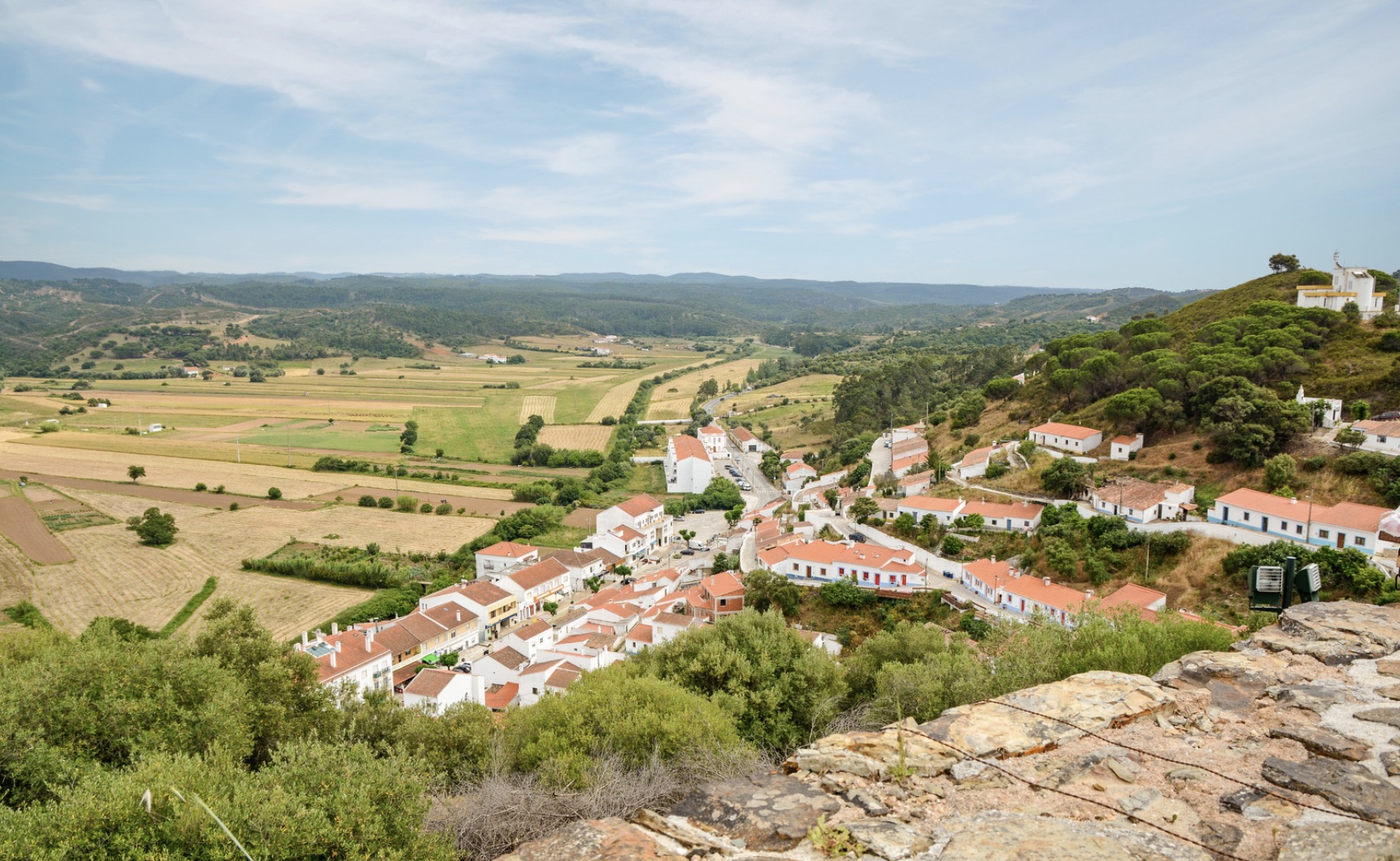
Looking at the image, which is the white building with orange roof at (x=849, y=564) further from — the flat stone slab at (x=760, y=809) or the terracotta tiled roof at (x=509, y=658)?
the flat stone slab at (x=760, y=809)

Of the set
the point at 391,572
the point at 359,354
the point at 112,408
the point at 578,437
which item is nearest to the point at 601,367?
the point at 359,354

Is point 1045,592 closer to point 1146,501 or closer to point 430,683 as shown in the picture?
point 1146,501

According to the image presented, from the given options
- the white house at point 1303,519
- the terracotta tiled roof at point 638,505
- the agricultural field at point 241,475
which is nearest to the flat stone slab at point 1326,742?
the white house at point 1303,519

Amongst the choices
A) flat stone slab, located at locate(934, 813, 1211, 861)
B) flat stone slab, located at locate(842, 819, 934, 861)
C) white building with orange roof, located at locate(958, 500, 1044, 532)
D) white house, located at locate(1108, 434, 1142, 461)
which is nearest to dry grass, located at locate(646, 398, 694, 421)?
white building with orange roof, located at locate(958, 500, 1044, 532)

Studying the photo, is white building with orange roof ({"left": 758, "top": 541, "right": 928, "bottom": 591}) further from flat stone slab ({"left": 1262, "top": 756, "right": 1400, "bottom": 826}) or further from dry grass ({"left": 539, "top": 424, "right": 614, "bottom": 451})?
dry grass ({"left": 539, "top": 424, "right": 614, "bottom": 451})

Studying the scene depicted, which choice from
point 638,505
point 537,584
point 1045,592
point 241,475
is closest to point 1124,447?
point 1045,592
